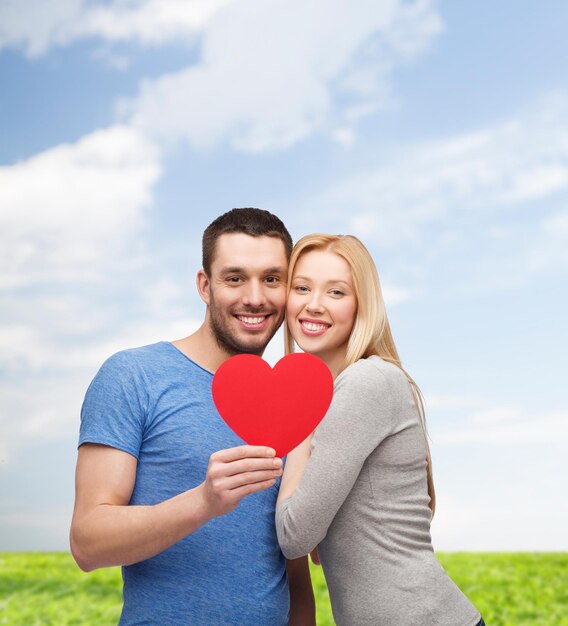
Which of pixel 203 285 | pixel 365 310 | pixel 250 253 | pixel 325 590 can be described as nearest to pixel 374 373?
pixel 365 310

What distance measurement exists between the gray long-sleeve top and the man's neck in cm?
60

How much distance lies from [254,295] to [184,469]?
630mm

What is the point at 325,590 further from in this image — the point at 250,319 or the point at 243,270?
the point at 243,270

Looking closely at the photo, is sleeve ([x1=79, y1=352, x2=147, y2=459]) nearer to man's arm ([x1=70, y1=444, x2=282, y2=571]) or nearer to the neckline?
man's arm ([x1=70, y1=444, x2=282, y2=571])

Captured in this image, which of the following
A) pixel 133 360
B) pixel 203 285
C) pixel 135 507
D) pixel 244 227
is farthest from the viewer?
pixel 203 285

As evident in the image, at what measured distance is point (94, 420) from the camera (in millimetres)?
2531

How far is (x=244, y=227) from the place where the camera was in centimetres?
281

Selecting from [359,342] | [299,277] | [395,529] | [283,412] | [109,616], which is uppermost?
[299,277]

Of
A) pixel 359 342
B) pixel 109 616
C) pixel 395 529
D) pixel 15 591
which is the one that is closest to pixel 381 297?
pixel 359 342

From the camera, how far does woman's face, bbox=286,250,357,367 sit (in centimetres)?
257

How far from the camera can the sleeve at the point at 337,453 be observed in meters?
2.20

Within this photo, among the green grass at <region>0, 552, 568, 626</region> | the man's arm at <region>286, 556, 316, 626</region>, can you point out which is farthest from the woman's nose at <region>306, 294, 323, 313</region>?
the green grass at <region>0, 552, 568, 626</region>

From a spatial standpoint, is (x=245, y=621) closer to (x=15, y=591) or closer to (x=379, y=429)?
(x=379, y=429)

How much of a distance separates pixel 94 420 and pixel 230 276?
681 mm
